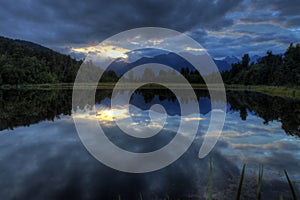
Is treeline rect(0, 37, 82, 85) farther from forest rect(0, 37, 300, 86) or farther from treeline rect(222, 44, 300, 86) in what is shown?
treeline rect(222, 44, 300, 86)

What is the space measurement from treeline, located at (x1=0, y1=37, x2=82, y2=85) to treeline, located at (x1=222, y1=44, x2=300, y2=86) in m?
79.2

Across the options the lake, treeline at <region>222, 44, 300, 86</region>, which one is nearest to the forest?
treeline at <region>222, 44, 300, 86</region>

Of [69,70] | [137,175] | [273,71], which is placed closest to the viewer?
[137,175]

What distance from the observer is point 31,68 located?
76.2 meters

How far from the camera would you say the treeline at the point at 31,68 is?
69.9 metres

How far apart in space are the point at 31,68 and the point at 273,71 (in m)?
86.7

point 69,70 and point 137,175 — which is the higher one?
point 69,70

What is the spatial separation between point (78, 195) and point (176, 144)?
6085mm

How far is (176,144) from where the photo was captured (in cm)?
1091

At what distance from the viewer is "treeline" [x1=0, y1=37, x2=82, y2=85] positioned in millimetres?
69938

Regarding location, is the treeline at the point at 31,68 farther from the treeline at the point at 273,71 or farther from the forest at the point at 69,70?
the treeline at the point at 273,71

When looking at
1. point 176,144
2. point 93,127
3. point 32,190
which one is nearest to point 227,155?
point 176,144

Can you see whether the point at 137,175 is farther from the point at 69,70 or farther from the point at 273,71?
the point at 69,70

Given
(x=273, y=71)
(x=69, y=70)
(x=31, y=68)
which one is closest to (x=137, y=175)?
(x=273, y=71)
